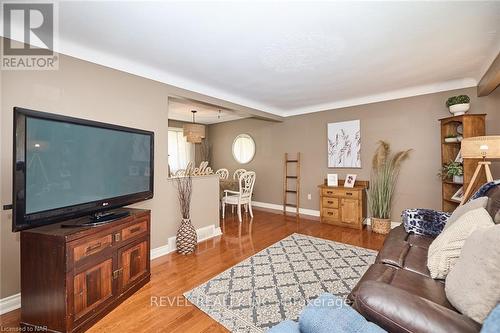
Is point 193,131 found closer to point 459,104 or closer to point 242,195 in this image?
point 242,195

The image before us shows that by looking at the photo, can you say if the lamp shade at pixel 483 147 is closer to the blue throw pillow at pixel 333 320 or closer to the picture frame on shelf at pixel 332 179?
the picture frame on shelf at pixel 332 179

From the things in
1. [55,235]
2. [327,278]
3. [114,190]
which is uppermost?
[114,190]

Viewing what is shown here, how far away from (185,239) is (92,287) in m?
1.24

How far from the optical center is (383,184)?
3.80 meters

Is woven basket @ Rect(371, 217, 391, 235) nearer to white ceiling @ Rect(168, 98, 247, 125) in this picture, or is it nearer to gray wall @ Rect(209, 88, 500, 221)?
gray wall @ Rect(209, 88, 500, 221)

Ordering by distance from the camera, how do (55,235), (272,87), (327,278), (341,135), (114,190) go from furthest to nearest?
(341,135), (272,87), (327,278), (114,190), (55,235)

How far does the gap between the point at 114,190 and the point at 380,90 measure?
402 cm

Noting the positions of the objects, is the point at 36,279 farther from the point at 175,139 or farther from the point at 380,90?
the point at 175,139

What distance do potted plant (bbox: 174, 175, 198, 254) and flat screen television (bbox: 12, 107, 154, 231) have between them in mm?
735

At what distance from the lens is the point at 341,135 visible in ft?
14.5

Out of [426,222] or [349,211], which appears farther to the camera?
[349,211]

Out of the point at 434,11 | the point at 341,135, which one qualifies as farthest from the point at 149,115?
the point at 341,135

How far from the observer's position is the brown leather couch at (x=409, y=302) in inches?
32.1

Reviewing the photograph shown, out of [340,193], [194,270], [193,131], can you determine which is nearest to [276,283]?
[194,270]
